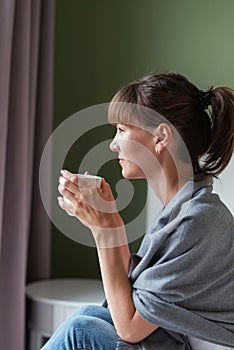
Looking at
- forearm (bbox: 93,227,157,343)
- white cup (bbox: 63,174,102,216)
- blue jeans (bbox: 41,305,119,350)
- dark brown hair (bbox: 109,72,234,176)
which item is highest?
dark brown hair (bbox: 109,72,234,176)

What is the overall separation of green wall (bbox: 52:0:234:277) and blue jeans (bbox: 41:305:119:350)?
113 centimetres

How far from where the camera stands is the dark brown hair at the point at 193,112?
146cm

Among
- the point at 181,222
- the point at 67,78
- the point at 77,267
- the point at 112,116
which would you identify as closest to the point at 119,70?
the point at 67,78

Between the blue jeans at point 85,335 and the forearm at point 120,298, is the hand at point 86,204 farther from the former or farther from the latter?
the blue jeans at point 85,335

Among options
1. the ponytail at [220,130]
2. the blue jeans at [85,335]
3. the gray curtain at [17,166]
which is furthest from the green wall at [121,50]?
the blue jeans at [85,335]

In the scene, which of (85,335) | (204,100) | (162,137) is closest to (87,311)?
(85,335)

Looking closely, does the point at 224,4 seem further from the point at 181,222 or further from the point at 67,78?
the point at 181,222

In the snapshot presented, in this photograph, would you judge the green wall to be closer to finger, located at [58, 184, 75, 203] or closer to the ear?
the ear

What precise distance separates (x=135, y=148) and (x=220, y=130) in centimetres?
19

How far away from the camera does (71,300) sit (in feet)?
7.39

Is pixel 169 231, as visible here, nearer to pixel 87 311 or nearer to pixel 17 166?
pixel 87 311

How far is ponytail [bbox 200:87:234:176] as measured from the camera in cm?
148

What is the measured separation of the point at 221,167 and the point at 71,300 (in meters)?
0.92

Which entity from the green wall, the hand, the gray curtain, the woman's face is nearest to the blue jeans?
the hand
